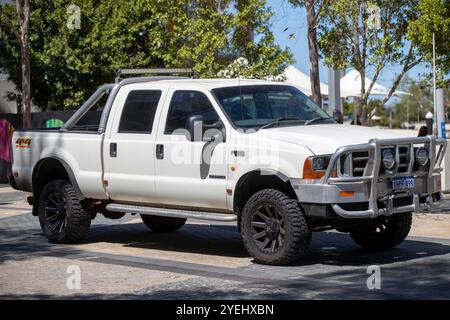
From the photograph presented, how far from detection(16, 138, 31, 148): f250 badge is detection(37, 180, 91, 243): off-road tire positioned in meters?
0.68

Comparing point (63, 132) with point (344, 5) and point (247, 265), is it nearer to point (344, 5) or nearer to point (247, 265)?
point (247, 265)

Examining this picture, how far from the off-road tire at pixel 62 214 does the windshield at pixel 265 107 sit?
100 inches

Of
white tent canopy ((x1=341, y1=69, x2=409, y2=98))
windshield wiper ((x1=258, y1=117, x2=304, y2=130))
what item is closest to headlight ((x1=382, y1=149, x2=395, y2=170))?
windshield wiper ((x1=258, y1=117, x2=304, y2=130))

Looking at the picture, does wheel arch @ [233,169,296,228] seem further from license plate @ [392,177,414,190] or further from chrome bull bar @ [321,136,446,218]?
license plate @ [392,177,414,190]

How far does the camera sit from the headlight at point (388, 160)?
9.76 meters

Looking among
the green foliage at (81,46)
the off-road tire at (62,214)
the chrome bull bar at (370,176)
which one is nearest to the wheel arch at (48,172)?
the off-road tire at (62,214)

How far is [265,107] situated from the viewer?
10844 millimetres

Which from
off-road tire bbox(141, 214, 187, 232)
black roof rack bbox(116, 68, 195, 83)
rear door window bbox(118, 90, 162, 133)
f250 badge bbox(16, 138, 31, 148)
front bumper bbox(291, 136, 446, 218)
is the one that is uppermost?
black roof rack bbox(116, 68, 195, 83)

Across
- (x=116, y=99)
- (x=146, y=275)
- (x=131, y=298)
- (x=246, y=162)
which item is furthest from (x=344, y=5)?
(x=131, y=298)

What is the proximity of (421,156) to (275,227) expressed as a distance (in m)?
1.83

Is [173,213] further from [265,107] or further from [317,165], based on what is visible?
[317,165]

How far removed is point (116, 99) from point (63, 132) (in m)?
0.98

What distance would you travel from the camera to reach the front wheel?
10.9m

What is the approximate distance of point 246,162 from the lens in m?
10.1
